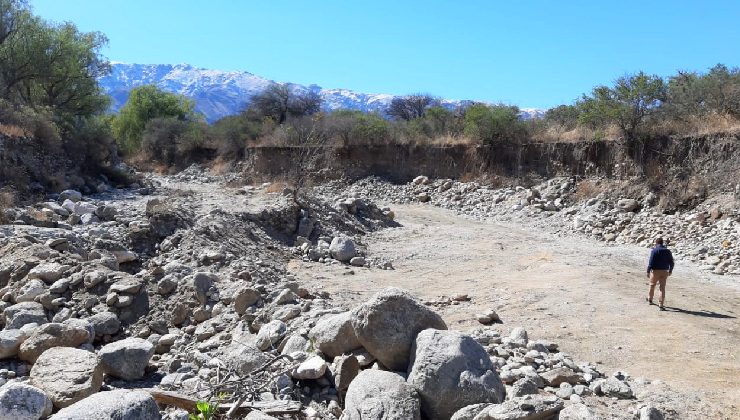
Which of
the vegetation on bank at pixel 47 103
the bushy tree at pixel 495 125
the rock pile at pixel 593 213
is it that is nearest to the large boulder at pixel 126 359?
the vegetation on bank at pixel 47 103

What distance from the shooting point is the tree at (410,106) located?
143 ft

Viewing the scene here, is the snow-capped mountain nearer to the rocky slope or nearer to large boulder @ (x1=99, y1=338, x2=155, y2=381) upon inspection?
the rocky slope

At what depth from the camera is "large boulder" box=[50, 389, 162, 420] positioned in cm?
330

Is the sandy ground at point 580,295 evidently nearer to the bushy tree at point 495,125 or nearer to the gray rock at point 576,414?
the gray rock at point 576,414

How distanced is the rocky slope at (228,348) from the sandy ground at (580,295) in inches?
22.4

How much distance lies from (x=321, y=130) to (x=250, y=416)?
24.7 m

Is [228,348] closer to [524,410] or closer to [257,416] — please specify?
[257,416]

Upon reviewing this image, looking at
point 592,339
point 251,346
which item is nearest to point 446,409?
point 251,346

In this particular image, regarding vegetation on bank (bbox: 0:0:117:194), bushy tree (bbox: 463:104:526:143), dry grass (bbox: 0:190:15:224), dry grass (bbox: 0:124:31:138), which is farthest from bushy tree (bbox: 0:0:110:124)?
bushy tree (bbox: 463:104:526:143)

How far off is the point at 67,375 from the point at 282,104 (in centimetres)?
3716

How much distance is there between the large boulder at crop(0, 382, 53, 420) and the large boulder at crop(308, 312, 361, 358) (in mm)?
2215

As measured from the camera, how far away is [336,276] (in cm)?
1000

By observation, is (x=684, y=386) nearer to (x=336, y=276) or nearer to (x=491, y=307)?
(x=491, y=307)

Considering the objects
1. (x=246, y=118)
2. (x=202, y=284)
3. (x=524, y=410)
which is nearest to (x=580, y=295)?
(x=524, y=410)
